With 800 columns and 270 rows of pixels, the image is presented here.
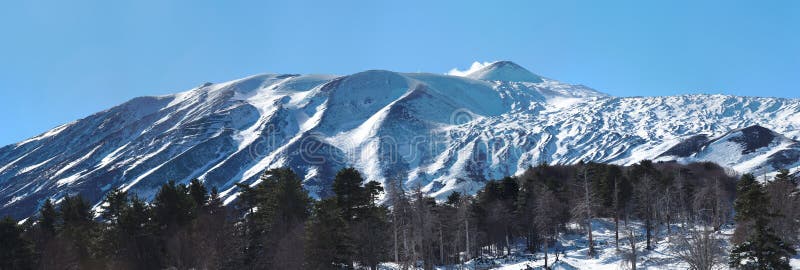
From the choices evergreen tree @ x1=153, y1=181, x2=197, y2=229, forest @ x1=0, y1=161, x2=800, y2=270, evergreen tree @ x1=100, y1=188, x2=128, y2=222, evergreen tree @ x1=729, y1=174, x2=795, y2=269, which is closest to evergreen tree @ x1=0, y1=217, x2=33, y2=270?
forest @ x1=0, y1=161, x2=800, y2=270

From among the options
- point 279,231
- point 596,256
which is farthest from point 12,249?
point 596,256

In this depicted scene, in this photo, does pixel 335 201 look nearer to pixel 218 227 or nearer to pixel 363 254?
pixel 363 254

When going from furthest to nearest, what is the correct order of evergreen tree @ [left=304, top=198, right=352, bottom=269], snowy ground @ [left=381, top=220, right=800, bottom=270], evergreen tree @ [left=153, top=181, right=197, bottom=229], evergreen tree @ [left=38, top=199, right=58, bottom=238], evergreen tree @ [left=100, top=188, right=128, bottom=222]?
evergreen tree @ [left=38, top=199, right=58, bottom=238]
snowy ground @ [left=381, top=220, right=800, bottom=270]
evergreen tree @ [left=153, top=181, right=197, bottom=229]
evergreen tree @ [left=100, top=188, right=128, bottom=222]
evergreen tree @ [left=304, top=198, right=352, bottom=269]

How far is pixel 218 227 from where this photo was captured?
4344 cm

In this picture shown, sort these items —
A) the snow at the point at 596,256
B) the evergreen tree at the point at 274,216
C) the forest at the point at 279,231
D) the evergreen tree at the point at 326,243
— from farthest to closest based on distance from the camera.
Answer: the snow at the point at 596,256, the evergreen tree at the point at 274,216, the evergreen tree at the point at 326,243, the forest at the point at 279,231

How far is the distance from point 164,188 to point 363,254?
53.6ft

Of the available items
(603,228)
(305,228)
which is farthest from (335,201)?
(603,228)

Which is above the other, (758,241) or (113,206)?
(113,206)

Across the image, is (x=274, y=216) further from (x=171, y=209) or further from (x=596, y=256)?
(x=596, y=256)

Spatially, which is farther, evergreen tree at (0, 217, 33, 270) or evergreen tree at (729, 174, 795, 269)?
evergreen tree at (0, 217, 33, 270)

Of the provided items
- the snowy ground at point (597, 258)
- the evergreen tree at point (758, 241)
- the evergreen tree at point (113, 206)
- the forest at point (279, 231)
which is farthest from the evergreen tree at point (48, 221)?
the evergreen tree at point (758, 241)

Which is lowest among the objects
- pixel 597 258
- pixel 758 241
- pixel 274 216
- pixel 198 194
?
pixel 597 258

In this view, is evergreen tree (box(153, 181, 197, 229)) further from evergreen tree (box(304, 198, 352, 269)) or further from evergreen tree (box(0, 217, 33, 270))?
evergreen tree (box(304, 198, 352, 269))

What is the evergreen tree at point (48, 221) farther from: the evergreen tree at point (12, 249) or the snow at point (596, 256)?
the snow at point (596, 256)
